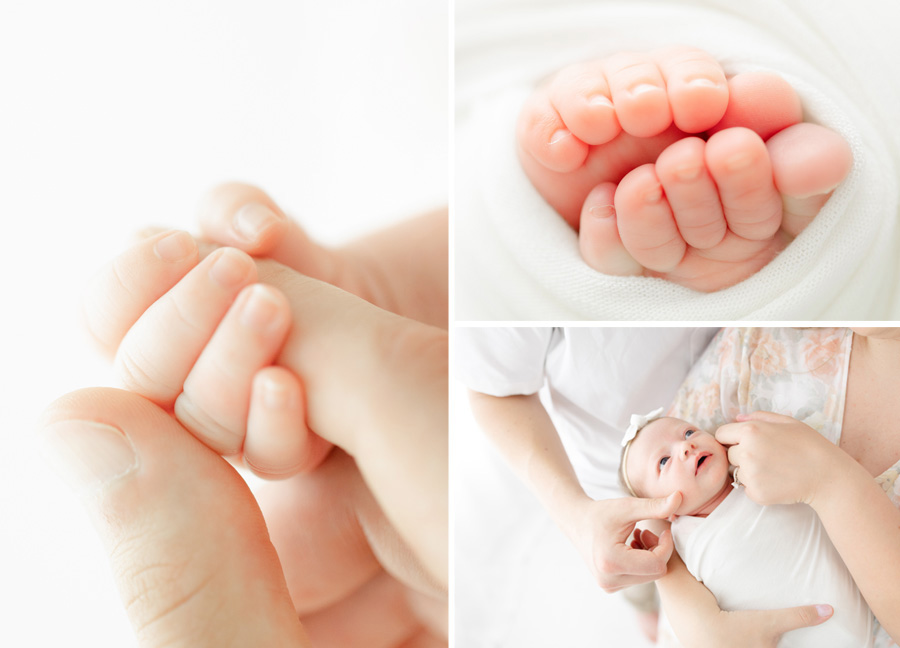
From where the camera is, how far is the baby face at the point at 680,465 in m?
0.51

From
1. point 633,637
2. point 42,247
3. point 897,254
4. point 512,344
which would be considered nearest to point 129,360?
point 42,247

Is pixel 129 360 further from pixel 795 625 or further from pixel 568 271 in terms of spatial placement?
pixel 795 625

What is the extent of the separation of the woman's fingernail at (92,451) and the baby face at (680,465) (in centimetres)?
36

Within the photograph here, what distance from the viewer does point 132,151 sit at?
0.56 m

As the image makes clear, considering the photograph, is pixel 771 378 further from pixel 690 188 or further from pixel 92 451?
pixel 92 451

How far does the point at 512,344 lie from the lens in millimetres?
568

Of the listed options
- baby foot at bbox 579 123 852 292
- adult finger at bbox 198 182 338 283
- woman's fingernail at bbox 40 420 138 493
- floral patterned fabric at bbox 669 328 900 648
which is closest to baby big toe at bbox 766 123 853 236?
baby foot at bbox 579 123 852 292

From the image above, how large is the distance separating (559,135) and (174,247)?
1.00ft

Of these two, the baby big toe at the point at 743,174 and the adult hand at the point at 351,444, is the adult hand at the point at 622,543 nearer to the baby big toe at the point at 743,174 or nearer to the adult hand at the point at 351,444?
the adult hand at the point at 351,444

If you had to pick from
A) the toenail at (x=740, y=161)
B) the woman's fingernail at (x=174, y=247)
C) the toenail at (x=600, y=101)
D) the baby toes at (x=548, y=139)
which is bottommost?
the woman's fingernail at (x=174, y=247)

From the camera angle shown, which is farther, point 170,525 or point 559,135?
point 559,135

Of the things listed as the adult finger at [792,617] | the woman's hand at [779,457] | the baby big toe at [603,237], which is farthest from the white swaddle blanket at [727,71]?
the adult finger at [792,617]

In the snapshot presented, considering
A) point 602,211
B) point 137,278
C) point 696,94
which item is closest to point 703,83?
point 696,94

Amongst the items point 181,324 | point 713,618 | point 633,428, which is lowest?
point 713,618
